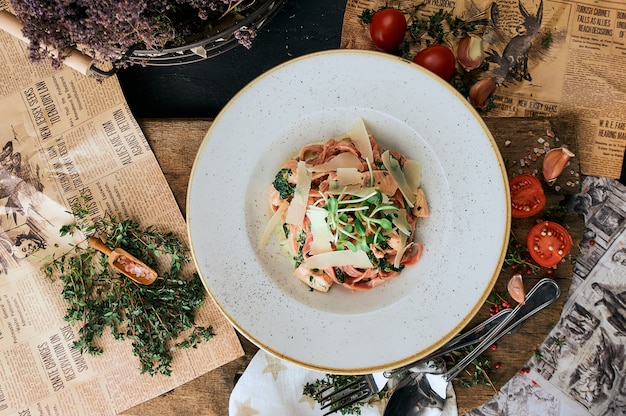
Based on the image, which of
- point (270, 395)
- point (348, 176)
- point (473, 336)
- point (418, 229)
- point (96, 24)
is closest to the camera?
point (96, 24)

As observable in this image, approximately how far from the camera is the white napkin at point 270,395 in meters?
2.51

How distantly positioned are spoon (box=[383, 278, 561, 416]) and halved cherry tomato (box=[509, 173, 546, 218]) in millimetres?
323

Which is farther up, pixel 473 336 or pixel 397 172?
pixel 397 172

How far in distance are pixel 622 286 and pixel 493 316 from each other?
0.82 metres

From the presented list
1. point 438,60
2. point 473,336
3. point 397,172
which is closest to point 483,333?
point 473,336

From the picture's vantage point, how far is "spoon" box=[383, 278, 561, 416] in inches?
94.2

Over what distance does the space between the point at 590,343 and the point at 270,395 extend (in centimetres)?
168

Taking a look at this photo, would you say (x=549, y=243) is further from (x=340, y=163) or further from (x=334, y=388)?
(x=334, y=388)

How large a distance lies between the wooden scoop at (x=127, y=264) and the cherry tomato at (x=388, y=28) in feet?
5.08

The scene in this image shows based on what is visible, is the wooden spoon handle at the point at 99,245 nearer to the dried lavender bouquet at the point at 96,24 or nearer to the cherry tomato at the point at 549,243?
the dried lavender bouquet at the point at 96,24

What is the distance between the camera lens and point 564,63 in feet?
8.35

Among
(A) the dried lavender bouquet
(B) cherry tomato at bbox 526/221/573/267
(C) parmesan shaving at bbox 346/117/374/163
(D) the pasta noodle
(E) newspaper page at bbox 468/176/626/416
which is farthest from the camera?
(E) newspaper page at bbox 468/176/626/416

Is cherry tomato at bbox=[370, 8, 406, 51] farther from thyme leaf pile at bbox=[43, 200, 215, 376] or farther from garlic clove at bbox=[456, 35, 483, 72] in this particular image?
thyme leaf pile at bbox=[43, 200, 215, 376]

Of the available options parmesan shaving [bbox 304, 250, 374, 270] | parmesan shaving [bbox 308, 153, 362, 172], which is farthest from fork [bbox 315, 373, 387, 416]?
parmesan shaving [bbox 308, 153, 362, 172]
